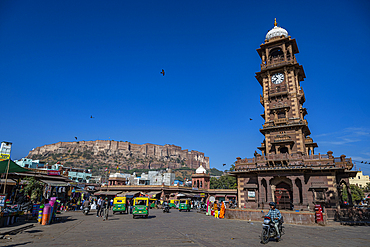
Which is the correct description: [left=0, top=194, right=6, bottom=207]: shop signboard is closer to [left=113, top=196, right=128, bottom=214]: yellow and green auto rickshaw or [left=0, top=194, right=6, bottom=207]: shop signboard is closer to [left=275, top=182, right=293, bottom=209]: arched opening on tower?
[left=113, top=196, right=128, bottom=214]: yellow and green auto rickshaw

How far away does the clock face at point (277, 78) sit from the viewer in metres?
32.1

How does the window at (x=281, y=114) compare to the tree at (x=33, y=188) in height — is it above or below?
above

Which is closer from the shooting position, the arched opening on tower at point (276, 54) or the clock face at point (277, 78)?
the clock face at point (277, 78)

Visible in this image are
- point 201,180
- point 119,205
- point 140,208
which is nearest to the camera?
point 140,208

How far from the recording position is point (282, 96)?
31.3 metres

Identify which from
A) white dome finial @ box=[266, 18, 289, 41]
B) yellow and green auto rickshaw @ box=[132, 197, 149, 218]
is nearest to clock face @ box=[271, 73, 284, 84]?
white dome finial @ box=[266, 18, 289, 41]

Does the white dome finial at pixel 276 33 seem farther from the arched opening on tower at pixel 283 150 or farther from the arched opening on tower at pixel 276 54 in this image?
the arched opening on tower at pixel 283 150

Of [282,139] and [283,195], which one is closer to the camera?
[283,195]

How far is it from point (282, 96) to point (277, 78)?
9.43 feet

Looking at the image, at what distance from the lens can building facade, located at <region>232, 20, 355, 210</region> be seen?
82.6 feet

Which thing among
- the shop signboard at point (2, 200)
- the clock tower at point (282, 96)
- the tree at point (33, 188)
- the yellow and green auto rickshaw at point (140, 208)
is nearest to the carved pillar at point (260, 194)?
the clock tower at point (282, 96)

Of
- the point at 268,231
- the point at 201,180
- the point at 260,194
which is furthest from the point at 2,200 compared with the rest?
the point at 201,180

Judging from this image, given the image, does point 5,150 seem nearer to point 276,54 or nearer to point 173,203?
point 173,203

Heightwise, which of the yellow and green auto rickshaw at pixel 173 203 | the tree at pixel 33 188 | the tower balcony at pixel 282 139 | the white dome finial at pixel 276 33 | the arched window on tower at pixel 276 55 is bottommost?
the yellow and green auto rickshaw at pixel 173 203
